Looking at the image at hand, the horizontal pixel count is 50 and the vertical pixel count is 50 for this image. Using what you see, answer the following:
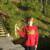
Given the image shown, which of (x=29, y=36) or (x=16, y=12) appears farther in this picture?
(x=16, y=12)

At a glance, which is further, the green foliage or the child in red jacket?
the green foliage

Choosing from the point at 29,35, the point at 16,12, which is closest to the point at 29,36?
the point at 29,35

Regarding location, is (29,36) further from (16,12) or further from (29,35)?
(16,12)

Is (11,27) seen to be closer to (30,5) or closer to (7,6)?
(7,6)

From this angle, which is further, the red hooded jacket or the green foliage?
the green foliage

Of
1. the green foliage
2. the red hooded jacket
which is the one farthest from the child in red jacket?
the green foliage

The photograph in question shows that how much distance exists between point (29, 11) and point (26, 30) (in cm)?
339

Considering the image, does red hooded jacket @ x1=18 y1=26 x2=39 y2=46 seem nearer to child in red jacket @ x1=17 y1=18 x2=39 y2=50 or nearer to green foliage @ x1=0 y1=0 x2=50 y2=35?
child in red jacket @ x1=17 y1=18 x2=39 y2=50

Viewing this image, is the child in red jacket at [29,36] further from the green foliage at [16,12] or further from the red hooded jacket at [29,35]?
the green foliage at [16,12]

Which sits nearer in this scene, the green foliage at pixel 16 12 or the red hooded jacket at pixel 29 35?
the red hooded jacket at pixel 29 35

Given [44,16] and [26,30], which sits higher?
[26,30]

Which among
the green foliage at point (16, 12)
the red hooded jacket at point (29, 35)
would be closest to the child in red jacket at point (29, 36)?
the red hooded jacket at point (29, 35)

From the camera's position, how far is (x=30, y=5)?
7.35m

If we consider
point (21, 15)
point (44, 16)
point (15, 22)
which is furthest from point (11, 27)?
point (44, 16)
